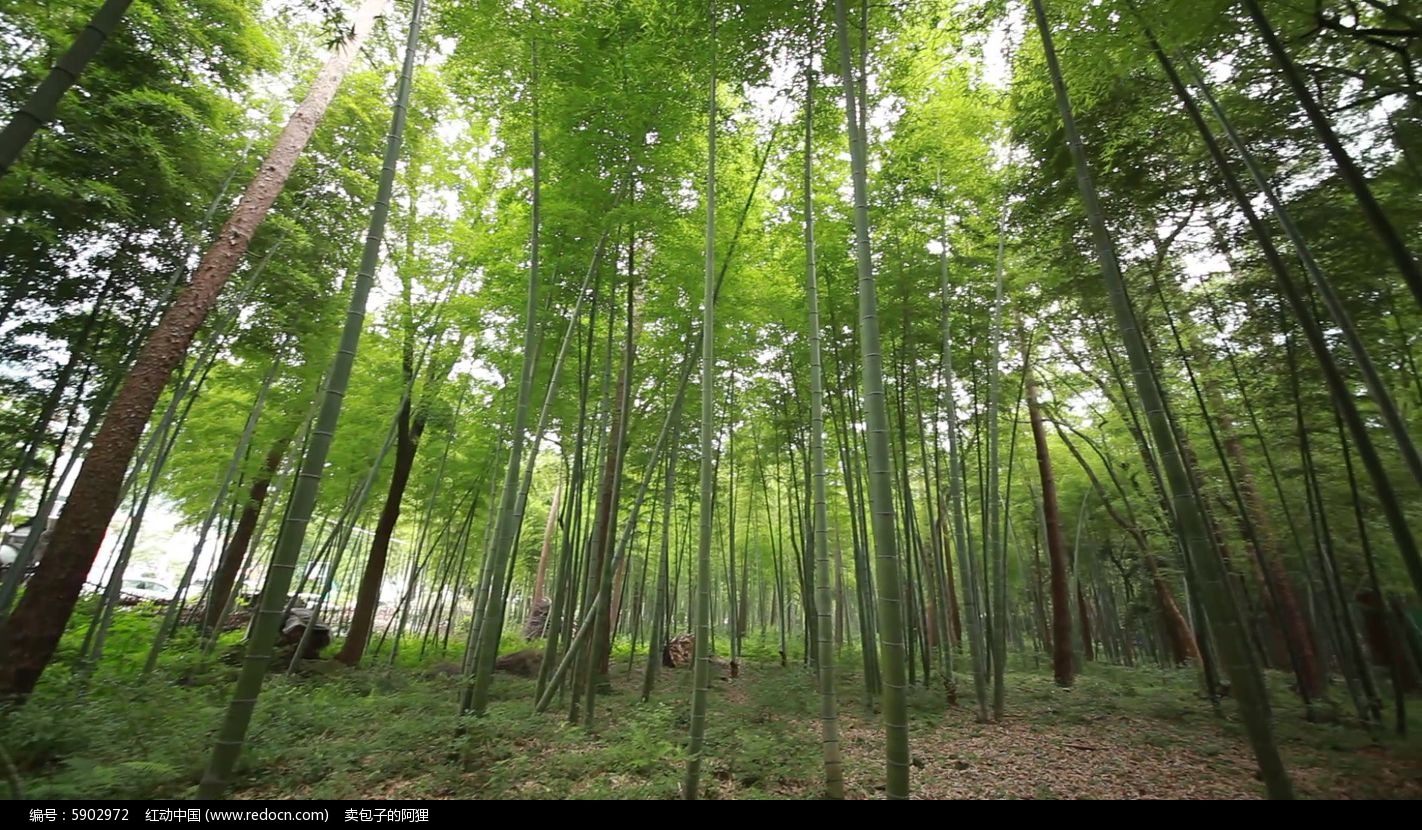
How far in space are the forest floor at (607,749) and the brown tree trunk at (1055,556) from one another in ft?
4.53

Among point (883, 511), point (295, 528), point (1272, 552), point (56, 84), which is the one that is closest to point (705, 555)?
point (883, 511)

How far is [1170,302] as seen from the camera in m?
5.55

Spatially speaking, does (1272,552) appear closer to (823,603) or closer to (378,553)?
(823,603)

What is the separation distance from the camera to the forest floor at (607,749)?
3.03 m

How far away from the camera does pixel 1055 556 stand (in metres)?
6.96

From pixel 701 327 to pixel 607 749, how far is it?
400 centimetres

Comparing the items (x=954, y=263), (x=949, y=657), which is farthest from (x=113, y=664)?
(x=954, y=263)

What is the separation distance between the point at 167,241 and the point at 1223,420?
1153cm

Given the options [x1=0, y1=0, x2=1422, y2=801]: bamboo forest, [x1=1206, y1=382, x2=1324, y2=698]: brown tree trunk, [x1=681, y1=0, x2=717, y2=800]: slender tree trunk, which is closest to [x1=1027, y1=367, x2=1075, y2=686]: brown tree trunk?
[x1=0, y1=0, x2=1422, y2=801]: bamboo forest

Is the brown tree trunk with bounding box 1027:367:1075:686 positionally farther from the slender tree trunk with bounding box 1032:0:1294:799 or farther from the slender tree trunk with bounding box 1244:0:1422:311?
the slender tree trunk with bounding box 1032:0:1294:799

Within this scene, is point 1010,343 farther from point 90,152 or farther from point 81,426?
point 81,426
